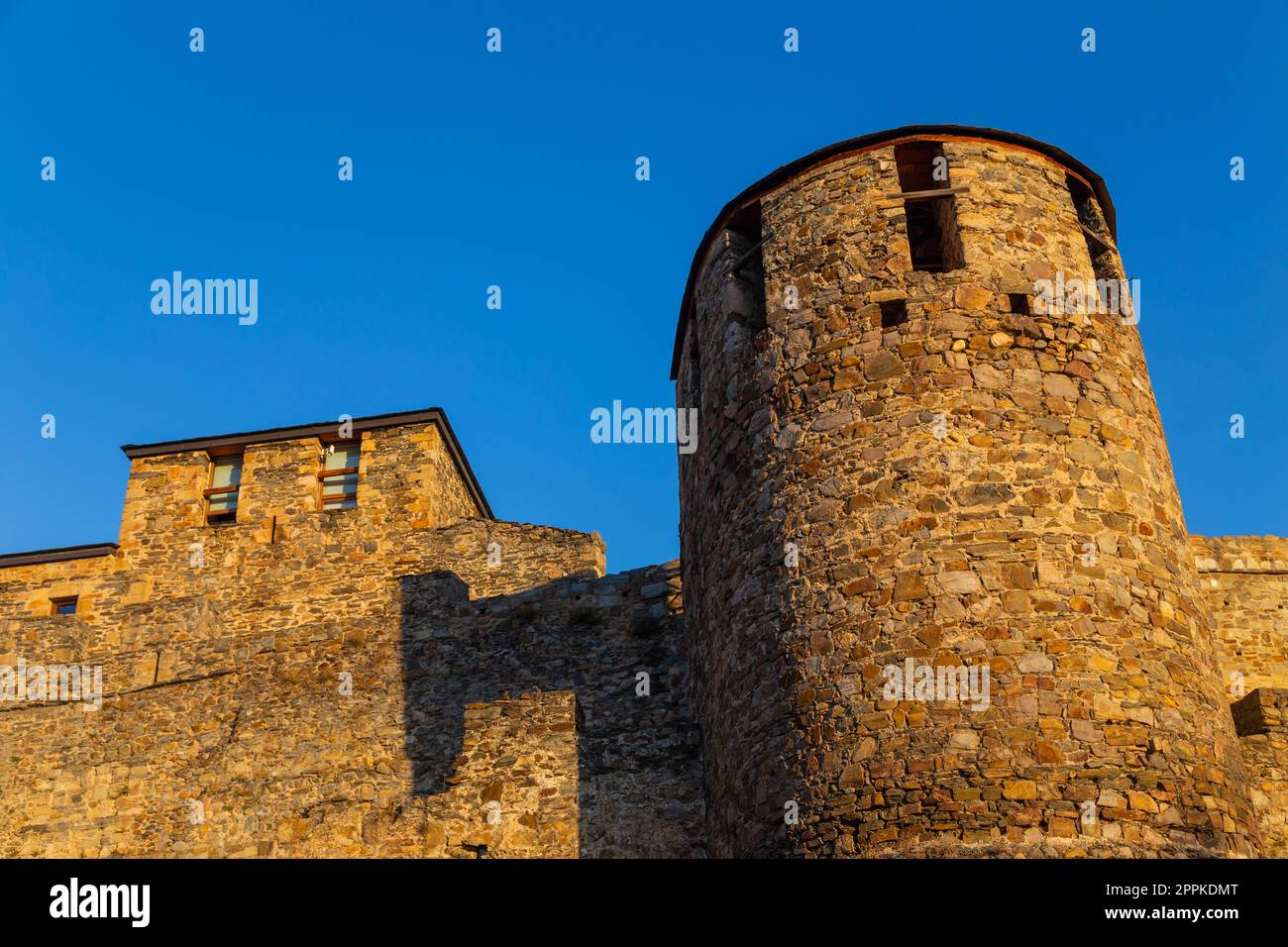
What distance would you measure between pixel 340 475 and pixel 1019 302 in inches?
422

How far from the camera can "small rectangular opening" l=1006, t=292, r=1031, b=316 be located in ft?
37.1

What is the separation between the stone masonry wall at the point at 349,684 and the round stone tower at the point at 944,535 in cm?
181

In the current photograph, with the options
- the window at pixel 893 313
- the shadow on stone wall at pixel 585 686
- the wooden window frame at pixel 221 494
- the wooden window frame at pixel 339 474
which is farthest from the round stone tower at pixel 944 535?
the wooden window frame at pixel 221 494

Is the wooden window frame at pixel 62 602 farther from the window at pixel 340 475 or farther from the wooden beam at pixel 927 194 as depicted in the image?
the wooden beam at pixel 927 194

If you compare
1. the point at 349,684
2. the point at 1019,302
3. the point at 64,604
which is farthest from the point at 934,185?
the point at 64,604

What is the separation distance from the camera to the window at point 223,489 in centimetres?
1914

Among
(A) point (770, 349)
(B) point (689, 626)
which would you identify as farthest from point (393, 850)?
(A) point (770, 349)

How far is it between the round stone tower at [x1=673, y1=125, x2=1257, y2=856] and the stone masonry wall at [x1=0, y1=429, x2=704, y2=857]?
5.93 ft

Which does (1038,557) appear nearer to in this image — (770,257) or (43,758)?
(770,257)

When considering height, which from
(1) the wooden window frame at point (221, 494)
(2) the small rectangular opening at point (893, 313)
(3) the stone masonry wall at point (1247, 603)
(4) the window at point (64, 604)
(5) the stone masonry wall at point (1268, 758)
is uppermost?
(1) the wooden window frame at point (221, 494)

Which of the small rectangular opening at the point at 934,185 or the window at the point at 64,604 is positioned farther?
the window at the point at 64,604

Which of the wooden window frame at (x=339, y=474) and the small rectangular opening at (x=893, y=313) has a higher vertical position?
the wooden window frame at (x=339, y=474)

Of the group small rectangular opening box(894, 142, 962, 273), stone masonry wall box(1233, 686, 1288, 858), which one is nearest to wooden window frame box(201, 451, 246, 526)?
small rectangular opening box(894, 142, 962, 273)

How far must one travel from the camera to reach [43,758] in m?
16.5
